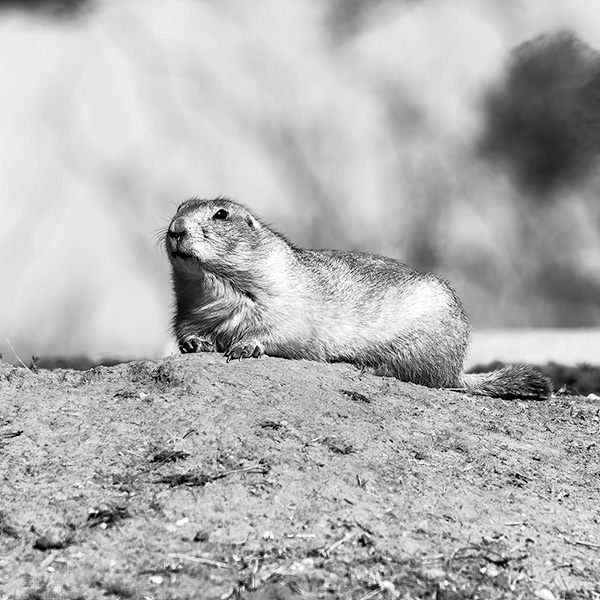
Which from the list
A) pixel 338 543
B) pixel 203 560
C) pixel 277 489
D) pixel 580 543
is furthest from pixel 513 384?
pixel 203 560

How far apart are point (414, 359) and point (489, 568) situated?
322cm

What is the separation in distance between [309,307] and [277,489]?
8.51ft

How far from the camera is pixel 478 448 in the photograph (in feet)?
17.9

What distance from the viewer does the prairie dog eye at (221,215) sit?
694 cm

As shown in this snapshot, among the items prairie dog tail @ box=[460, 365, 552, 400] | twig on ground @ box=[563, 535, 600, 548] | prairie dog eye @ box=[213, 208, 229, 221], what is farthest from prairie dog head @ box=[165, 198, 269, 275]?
twig on ground @ box=[563, 535, 600, 548]

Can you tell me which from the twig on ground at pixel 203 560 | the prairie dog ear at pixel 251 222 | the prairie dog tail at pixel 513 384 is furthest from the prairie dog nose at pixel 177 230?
the twig on ground at pixel 203 560

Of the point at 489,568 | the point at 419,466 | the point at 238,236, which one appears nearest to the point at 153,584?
the point at 489,568

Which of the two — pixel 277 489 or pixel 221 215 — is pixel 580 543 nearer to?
pixel 277 489

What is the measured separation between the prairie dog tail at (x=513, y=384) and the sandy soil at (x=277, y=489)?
87cm

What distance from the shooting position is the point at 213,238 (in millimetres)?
6812

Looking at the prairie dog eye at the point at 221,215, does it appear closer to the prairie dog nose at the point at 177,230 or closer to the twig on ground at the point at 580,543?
the prairie dog nose at the point at 177,230

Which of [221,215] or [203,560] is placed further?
[221,215]

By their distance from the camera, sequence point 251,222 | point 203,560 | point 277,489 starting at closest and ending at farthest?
point 203,560
point 277,489
point 251,222

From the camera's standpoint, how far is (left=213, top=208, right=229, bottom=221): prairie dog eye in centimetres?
694
